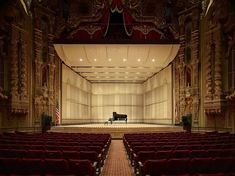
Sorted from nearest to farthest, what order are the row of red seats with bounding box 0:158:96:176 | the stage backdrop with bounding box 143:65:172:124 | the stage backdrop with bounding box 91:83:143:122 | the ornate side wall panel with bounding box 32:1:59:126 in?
the row of red seats with bounding box 0:158:96:176 < the ornate side wall panel with bounding box 32:1:59:126 < the stage backdrop with bounding box 143:65:172:124 < the stage backdrop with bounding box 91:83:143:122

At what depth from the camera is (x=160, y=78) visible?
26.4 metres

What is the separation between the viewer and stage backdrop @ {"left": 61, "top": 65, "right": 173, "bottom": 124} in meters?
24.5

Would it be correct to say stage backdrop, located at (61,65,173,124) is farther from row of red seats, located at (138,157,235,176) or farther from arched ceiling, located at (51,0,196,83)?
row of red seats, located at (138,157,235,176)

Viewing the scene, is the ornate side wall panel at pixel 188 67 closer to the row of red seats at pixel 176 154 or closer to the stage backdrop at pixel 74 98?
the stage backdrop at pixel 74 98

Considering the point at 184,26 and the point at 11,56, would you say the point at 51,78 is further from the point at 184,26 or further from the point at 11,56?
the point at 184,26

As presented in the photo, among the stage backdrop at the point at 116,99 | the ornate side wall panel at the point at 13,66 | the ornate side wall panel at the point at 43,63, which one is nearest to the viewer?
the ornate side wall panel at the point at 13,66

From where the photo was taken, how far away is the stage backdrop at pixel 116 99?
2453 cm

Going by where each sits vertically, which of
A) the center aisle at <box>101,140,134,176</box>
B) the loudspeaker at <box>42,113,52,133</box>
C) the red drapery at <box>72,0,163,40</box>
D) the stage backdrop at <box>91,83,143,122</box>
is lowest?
the center aisle at <box>101,140,134,176</box>

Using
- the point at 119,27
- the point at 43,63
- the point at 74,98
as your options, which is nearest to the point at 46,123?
the point at 43,63

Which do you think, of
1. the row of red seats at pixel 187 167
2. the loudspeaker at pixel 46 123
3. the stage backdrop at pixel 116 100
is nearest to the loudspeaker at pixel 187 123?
the loudspeaker at pixel 46 123

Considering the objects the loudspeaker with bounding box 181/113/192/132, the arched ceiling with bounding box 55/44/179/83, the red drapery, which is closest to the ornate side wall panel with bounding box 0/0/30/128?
the arched ceiling with bounding box 55/44/179/83

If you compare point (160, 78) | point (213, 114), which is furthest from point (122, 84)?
point (213, 114)

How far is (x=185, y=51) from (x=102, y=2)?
634 cm

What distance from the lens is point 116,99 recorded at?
33.2m
